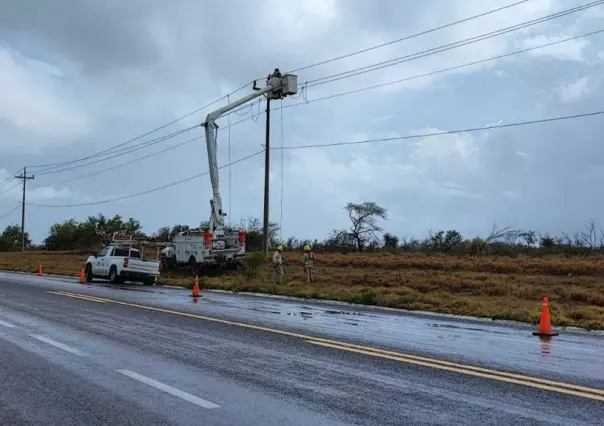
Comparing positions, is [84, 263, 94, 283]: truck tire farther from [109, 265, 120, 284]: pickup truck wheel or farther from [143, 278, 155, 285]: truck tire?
[143, 278, 155, 285]: truck tire

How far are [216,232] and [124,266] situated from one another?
5.69 metres

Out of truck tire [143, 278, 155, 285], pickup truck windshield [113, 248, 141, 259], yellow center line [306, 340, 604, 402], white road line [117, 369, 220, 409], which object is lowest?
white road line [117, 369, 220, 409]

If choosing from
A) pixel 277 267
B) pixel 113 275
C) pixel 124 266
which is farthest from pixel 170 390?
pixel 113 275

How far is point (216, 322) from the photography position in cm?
1388

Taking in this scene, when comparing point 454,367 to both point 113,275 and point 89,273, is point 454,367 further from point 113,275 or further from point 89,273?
point 89,273

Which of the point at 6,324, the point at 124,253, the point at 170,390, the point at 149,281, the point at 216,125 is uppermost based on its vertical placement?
the point at 216,125

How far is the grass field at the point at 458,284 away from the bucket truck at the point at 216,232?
1.13 m

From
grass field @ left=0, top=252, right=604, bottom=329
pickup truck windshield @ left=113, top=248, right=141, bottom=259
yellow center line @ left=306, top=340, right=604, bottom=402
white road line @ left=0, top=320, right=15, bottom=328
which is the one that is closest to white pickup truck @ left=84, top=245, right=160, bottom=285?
pickup truck windshield @ left=113, top=248, right=141, bottom=259

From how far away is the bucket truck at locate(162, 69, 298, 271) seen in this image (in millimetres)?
34375

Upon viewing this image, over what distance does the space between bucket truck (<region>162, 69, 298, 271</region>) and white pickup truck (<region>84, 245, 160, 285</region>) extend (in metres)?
3.56

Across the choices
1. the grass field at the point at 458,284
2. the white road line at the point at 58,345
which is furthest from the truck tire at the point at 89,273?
the white road line at the point at 58,345

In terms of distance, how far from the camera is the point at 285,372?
8359mm

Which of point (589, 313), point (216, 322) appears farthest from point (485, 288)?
point (216, 322)

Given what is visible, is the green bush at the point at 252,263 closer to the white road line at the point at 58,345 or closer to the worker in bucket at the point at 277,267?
the worker in bucket at the point at 277,267
